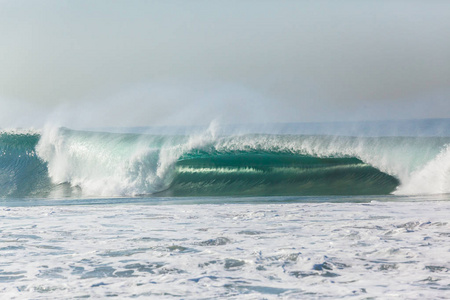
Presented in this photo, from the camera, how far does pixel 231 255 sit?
5.98 metres

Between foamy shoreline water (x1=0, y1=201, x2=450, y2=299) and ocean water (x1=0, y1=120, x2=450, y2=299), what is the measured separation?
2cm

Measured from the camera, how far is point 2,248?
21.7 ft

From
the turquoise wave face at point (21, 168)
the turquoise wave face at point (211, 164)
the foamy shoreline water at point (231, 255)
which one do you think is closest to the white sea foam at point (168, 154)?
the turquoise wave face at point (211, 164)

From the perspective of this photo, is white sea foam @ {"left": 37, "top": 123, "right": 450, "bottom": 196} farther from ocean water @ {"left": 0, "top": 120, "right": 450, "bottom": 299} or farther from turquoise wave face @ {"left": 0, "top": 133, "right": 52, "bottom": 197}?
turquoise wave face @ {"left": 0, "top": 133, "right": 52, "bottom": 197}

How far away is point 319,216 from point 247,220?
1.18m

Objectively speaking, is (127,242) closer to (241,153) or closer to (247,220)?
(247,220)

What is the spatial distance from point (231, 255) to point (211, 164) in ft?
38.6

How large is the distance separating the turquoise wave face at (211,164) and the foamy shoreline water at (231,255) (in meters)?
5.95

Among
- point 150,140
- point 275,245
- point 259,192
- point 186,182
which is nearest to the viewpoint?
point 275,245

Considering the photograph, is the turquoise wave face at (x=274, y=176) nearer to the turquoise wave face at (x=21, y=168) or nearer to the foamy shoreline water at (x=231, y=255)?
the turquoise wave face at (x=21, y=168)

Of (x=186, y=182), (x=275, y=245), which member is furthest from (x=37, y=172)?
(x=275, y=245)

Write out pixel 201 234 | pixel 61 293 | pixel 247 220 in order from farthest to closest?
pixel 247 220
pixel 201 234
pixel 61 293

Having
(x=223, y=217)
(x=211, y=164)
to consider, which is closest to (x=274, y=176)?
(x=211, y=164)

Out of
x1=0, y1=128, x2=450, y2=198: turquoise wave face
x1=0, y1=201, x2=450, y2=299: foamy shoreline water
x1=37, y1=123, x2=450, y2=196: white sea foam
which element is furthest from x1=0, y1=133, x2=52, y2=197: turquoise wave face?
x1=0, y1=201, x2=450, y2=299: foamy shoreline water
